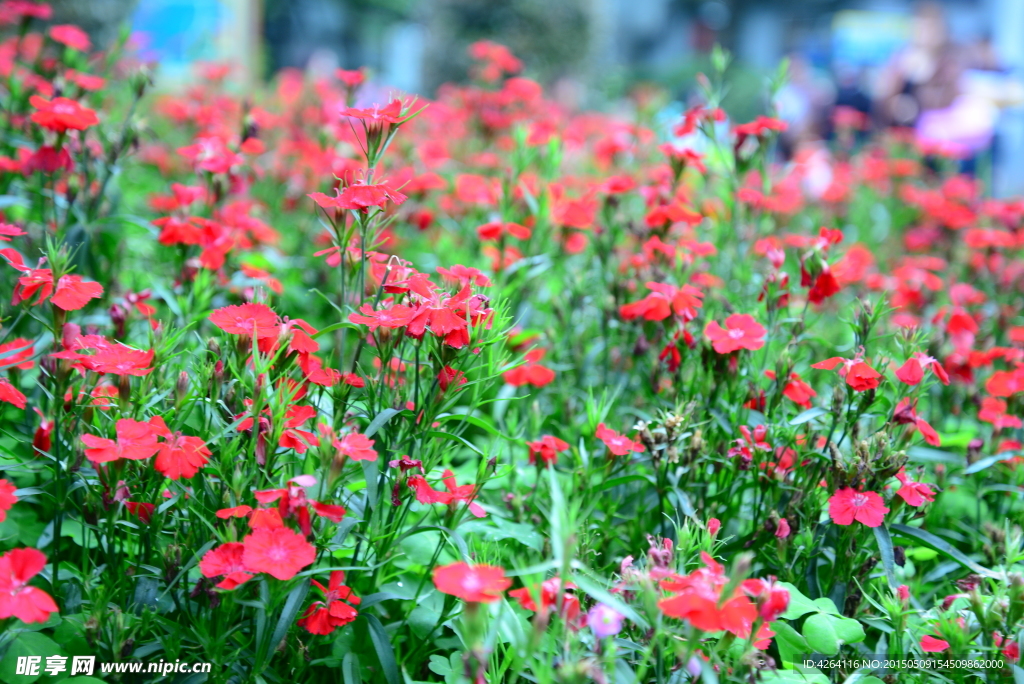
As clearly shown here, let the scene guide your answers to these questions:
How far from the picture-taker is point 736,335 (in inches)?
70.7

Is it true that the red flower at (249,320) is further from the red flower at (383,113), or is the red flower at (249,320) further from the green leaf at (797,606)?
the green leaf at (797,606)

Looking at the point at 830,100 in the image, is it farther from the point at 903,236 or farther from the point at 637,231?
the point at 637,231

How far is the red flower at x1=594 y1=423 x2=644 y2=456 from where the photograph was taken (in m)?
1.64

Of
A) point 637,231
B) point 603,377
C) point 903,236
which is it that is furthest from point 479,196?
point 903,236

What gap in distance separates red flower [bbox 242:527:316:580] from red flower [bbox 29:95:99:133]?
3.96 feet

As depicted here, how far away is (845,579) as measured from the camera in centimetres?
169

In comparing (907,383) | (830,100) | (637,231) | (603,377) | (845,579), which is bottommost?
(845,579)

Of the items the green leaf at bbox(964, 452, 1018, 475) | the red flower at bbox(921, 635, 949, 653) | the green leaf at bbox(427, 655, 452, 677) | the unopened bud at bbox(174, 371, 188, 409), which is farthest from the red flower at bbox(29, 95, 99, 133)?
the green leaf at bbox(964, 452, 1018, 475)

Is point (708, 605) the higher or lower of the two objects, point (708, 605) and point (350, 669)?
the higher

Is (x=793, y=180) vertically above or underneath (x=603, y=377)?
above

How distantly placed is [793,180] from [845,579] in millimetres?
3306

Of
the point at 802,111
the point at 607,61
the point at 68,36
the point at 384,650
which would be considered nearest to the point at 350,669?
the point at 384,650

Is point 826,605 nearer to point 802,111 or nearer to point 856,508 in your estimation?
point 856,508

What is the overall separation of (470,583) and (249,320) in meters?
0.65
